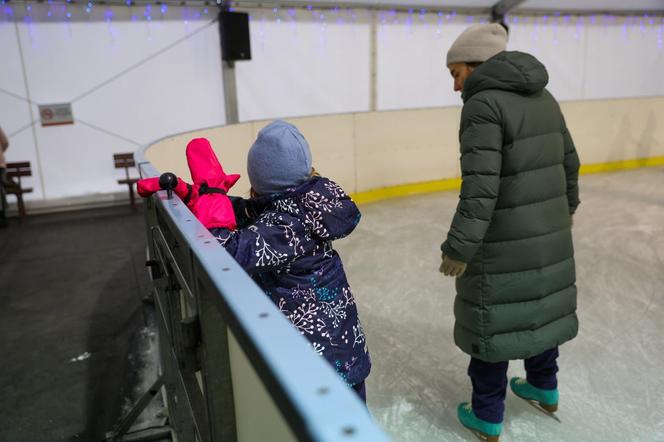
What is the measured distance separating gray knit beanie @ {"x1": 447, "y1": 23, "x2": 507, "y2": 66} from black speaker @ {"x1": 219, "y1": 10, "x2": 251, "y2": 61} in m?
5.25

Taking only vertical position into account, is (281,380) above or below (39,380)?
above

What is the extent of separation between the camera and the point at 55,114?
6.07 meters

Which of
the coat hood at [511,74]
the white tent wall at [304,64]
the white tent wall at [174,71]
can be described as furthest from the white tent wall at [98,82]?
the coat hood at [511,74]

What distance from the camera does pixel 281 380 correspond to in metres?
0.43

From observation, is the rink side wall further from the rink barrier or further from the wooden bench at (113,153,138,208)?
the wooden bench at (113,153,138,208)

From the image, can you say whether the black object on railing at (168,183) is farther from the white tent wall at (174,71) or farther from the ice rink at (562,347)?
the white tent wall at (174,71)

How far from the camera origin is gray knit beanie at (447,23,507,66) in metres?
1.64

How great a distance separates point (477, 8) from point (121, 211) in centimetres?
589

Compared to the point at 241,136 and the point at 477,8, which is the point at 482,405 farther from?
the point at 477,8

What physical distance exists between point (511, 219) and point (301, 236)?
79 cm

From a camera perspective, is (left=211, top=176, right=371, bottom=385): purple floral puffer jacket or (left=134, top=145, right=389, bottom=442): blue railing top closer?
(left=134, top=145, right=389, bottom=442): blue railing top

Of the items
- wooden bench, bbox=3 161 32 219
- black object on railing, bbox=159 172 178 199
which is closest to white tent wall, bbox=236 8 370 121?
wooden bench, bbox=3 161 32 219

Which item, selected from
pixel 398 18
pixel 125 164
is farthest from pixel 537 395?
pixel 398 18

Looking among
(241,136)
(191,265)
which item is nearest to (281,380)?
(191,265)
